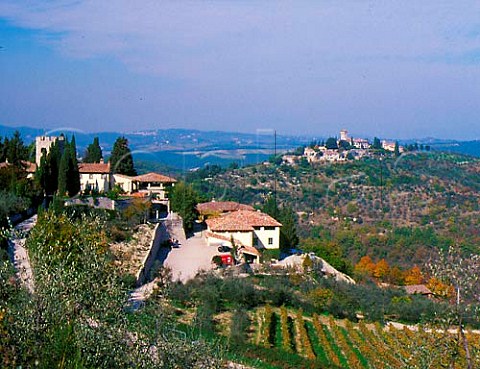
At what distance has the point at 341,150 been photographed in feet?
201

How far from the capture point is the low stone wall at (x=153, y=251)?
2028cm

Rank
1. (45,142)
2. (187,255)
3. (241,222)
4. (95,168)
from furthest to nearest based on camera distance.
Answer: (45,142) < (95,168) < (241,222) < (187,255)

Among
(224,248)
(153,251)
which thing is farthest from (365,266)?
(153,251)

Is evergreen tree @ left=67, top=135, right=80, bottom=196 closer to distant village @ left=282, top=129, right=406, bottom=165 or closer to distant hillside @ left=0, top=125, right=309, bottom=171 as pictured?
distant hillside @ left=0, top=125, right=309, bottom=171

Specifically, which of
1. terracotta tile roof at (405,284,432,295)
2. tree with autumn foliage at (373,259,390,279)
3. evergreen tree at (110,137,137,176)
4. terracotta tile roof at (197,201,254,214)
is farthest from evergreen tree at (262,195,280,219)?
evergreen tree at (110,137,137,176)

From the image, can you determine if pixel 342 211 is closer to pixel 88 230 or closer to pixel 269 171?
pixel 269 171

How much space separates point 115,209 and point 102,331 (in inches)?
732

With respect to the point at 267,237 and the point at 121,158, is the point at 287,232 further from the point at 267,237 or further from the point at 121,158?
the point at 121,158

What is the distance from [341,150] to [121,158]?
107 feet

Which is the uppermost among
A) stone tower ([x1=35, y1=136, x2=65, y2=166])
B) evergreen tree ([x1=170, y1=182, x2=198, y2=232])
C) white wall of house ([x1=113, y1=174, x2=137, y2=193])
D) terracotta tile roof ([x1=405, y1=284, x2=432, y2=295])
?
stone tower ([x1=35, y1=136, x2=65, y2=166])

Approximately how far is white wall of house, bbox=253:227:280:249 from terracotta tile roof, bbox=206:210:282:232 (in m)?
0.21

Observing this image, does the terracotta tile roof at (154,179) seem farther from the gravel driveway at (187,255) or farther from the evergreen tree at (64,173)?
the evergreen tree at (64,173)

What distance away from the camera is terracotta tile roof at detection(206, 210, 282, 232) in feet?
85.8

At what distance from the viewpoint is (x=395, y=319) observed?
21328mm
